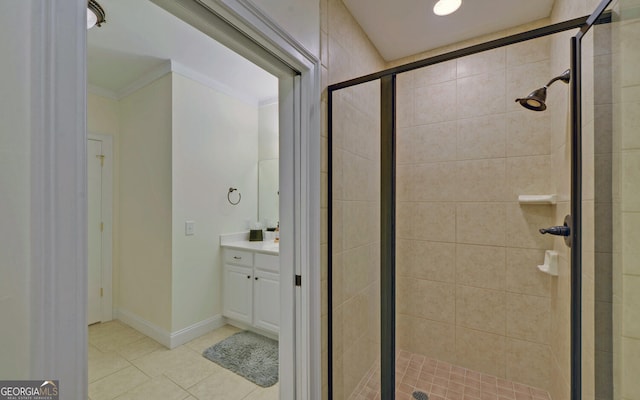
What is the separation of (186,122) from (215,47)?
76 cm

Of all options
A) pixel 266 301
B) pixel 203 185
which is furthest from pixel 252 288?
pixel 203 185

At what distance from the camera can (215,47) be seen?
2236 mm

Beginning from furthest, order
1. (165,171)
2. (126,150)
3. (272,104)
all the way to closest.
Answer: (272,104) < (126,150) < (165,171)

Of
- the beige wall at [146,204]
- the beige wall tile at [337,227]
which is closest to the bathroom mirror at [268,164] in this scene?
the beige wall at [146,204]

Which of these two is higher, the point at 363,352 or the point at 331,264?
the point at 331,264

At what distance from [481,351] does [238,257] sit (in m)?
2.25

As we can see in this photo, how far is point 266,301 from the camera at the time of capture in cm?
251

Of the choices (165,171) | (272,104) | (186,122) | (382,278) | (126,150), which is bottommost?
(382,278)

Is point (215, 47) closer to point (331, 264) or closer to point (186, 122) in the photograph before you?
point (186, 122)

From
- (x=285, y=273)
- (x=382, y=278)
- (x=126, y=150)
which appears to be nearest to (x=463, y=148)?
(x=382, y=278)

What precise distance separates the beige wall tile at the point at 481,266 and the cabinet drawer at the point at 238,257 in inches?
73.2

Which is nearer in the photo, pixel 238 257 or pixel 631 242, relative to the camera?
pixel 631 242

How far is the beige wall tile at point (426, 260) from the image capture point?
6.84 ft

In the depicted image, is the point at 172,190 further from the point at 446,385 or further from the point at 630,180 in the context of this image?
the point at 630,180
